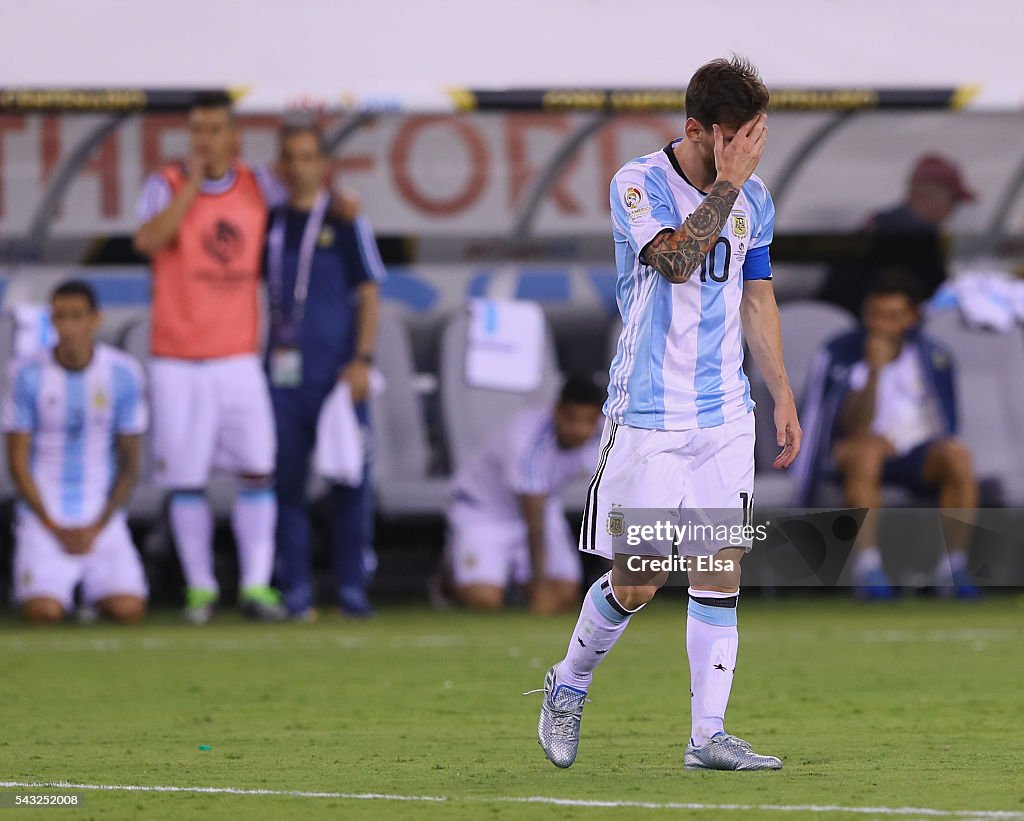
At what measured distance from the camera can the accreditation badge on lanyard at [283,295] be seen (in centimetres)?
1030

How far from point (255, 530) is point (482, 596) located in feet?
4.52

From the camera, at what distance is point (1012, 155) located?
42.3 ft

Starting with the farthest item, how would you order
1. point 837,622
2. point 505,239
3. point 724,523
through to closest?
point 505,239
point 837,622
point 724,523

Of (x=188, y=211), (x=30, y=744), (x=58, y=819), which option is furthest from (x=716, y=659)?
(x=188, y=211)

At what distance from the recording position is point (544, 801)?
4.68 m

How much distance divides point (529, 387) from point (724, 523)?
7022 millimetres

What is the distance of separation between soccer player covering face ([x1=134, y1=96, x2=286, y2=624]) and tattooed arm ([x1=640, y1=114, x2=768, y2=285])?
218 inches

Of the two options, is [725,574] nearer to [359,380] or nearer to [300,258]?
[359,380]

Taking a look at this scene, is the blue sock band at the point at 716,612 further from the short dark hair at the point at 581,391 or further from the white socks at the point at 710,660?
the short dark hair at the point at 581,391

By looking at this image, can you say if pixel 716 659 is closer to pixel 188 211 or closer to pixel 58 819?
pixel 58 819

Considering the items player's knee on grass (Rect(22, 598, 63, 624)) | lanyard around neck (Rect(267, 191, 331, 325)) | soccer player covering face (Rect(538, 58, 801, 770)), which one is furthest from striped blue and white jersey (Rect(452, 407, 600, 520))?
soccer player covering face (Rect(538, 58, 801, 770))

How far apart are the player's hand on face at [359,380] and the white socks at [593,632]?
486 cm

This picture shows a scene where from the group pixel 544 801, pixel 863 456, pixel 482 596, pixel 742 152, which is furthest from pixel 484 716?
pixel 863 456

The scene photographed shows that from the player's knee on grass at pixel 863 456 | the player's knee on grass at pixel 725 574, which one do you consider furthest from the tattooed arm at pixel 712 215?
the player's knee on grass at pixel 863 456
